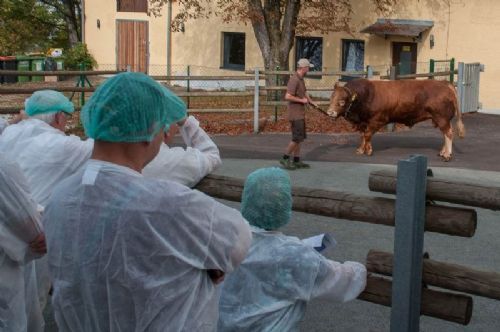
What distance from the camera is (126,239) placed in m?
2.24

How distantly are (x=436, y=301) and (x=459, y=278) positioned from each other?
0.53ft

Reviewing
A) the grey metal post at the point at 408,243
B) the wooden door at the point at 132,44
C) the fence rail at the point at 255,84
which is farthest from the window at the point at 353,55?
the grey metal post at the point at 408,243

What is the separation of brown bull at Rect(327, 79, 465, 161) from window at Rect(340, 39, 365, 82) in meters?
11.1

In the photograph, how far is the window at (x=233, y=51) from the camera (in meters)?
28.4

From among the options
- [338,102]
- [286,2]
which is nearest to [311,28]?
[286,2]

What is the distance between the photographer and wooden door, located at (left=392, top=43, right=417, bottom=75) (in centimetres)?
2352

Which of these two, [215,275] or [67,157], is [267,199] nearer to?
[215,275]

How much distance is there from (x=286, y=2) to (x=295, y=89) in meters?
10.6

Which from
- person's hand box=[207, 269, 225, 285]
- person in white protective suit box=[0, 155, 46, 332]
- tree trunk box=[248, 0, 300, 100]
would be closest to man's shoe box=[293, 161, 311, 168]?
person in white protective suit box=[0, 155, 46, 332]

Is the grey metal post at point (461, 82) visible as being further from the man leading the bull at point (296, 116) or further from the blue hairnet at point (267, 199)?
the blue hairnet at point (267, 199)

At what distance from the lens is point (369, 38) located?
24.8m

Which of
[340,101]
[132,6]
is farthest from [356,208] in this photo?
[132,6]

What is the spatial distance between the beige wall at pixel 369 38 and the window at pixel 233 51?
269 millimetres

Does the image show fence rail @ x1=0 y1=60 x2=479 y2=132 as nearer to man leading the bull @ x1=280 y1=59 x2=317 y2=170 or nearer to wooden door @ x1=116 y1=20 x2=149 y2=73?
man leading the bull @ x1=280 y1=59 x2=317 y2=170
